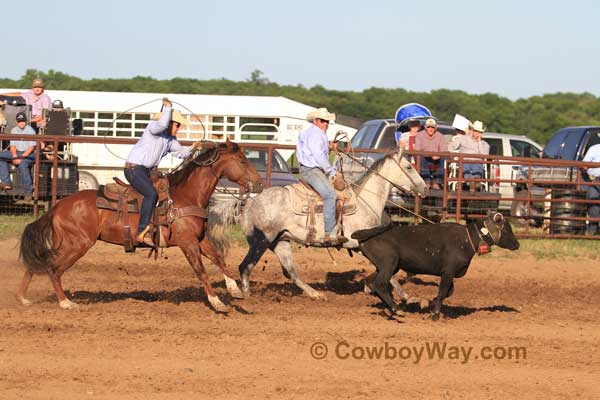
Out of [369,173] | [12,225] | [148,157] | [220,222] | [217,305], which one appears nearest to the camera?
[217,305]

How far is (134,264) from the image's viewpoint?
14328 millimetres

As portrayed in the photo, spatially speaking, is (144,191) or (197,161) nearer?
(144,191)

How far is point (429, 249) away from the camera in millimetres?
10516

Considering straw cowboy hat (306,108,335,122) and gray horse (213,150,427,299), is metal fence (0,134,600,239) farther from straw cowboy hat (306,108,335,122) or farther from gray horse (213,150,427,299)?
straw cowboy hat (306,108,335,122)

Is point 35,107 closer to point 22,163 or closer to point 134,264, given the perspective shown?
point 22,163

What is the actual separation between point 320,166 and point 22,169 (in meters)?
7.55

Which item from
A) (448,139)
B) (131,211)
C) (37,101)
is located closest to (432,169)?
(448,139)

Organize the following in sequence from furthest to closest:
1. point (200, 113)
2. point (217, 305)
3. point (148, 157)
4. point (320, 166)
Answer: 1. point (200, 113)
2. point (320, 166)
3. point (148, 157)
4. point (217, 305)

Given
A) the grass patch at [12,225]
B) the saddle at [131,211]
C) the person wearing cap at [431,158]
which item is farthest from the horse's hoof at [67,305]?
the person wearing cap at [431,158]

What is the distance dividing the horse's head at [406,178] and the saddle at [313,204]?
585 millimetres

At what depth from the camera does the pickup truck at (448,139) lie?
18.7m

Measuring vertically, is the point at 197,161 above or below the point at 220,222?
above

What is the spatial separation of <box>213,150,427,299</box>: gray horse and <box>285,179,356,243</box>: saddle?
50 mm

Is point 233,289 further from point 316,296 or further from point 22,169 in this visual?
point 22,169
